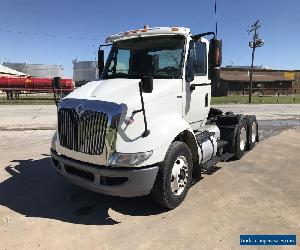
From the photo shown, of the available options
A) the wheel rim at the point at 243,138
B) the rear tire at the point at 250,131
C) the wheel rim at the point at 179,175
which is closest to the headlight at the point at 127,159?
the wheel rim at the point at 179,175

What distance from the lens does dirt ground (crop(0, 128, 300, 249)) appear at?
14.2 ft

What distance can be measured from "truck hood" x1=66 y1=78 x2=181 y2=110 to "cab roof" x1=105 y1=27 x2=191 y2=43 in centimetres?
103

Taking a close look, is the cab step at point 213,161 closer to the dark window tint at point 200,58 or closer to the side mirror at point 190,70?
the side mirror at point 190,70

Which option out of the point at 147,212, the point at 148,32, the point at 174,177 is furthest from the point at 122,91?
the point at 147,212

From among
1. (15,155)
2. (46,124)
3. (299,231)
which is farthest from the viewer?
(46,124)

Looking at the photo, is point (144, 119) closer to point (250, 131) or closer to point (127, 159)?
point (127, 159)

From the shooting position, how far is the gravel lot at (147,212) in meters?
4.34

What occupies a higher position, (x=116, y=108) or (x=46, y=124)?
(x=116, y=108)

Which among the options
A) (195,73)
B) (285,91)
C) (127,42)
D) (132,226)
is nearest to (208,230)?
(132,226)

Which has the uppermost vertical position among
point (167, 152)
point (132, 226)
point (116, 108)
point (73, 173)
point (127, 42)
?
point (127, 42)

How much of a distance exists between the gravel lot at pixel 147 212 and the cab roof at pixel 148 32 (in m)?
2.93

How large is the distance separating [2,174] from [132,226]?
386cm

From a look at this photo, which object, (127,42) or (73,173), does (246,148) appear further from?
(73,173)

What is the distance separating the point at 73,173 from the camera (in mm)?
5301
